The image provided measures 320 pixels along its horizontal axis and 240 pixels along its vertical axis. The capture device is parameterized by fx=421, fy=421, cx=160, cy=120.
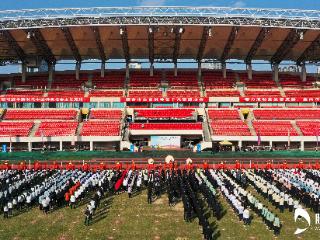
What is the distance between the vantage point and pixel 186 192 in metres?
25.1

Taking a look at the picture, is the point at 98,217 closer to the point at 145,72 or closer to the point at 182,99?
the point at 182,99

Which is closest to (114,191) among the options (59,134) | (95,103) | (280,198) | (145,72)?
(280,198)

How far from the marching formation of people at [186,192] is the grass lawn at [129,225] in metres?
0.44

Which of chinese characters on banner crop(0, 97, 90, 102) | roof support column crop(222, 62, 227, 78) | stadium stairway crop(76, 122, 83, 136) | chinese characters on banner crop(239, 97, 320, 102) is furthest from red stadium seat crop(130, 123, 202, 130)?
roof support column crop(222, 62, 227, 78)

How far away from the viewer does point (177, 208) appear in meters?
24.6

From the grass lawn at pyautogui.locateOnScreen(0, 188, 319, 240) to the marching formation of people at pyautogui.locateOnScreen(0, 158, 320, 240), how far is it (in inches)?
17.5

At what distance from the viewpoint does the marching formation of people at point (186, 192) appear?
22.1 m

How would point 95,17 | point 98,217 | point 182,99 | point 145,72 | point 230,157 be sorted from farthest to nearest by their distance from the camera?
point 145,72 < point 182,99 < point 95,17 < point 230,157 < point 98,217

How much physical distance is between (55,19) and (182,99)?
22.8 metres

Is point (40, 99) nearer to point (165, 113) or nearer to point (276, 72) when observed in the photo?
point (165, 113)

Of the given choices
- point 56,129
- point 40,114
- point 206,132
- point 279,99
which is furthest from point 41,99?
point 279,99

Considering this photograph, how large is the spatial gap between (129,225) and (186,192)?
→ 5.07m

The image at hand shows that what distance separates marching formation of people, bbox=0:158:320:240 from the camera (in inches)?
869

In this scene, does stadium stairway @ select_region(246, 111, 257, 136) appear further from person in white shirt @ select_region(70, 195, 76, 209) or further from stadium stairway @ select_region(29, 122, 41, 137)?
person in white shirt @ select_region(70, 195, 76, 209)
